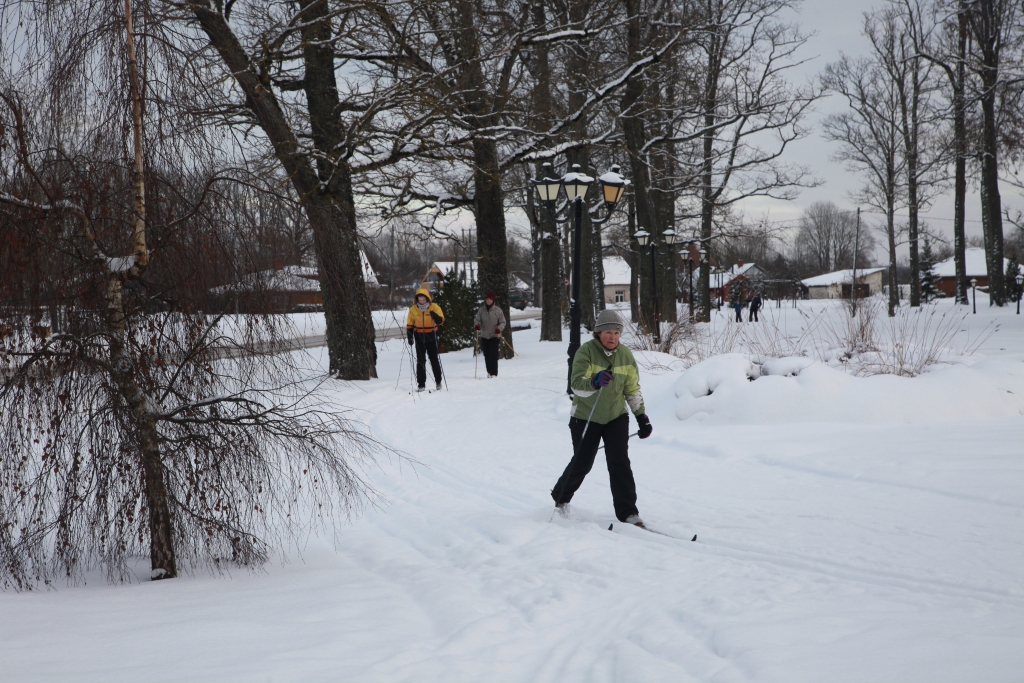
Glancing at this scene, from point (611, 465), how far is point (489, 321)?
9940mm

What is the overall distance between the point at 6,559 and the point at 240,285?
2.14 m

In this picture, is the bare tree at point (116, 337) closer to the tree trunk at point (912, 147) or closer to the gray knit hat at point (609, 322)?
the gray knit hat at point (609, 322)

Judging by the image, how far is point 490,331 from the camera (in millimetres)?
16094

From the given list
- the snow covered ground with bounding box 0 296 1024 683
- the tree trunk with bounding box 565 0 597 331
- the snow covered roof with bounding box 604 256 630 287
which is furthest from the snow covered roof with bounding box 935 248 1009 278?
the snow covered ground with bounding box 0 296 1024 683

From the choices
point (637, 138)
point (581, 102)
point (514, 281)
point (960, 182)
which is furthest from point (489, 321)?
point (514, 281)

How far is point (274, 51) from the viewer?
448 inches

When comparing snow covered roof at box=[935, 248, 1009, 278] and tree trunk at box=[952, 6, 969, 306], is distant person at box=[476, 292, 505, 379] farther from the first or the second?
snow covered roof at box=[935, 248, 1009, 278]

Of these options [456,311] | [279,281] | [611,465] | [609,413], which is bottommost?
[611,465]

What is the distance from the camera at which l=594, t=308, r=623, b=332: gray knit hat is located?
6200 millimetres

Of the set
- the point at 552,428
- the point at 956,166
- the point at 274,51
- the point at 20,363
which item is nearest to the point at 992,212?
the point at 956,166

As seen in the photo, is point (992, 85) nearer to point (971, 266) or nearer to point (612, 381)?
point (612, 381)

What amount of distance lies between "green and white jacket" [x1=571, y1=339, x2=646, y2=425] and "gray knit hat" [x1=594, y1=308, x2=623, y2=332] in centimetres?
19

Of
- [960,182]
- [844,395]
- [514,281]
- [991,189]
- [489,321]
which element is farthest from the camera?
[514,281]

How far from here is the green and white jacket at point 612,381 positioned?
20.5 ft
